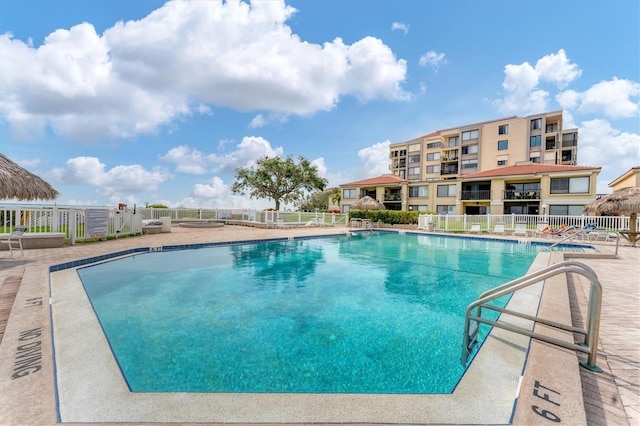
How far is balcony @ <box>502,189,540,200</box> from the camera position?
25.4 metres

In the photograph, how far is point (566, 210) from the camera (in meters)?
23.5

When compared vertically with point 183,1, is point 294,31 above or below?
above

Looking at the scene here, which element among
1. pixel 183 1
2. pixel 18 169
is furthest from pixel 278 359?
pixel 183 1

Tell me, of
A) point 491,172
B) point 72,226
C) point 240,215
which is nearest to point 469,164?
point 491,172

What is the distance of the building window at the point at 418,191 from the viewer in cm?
3144

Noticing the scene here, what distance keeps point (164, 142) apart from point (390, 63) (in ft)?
64.6

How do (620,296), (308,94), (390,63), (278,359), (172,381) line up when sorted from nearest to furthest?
(172,381)
(278,359)
(620,296)
(390,63)
(308,94)

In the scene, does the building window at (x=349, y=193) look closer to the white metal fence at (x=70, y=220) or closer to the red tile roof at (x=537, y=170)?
the red tile roof at (x=537, y=170)

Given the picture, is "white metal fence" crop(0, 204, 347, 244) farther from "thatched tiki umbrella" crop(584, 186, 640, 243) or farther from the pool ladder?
"thatched tiki umbrella" crop(584, 186, 640, 243)

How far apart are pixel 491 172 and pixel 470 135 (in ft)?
48.3

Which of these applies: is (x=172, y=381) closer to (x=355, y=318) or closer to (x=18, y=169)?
(x=355, y=318)

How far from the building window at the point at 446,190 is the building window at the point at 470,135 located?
14.5 metres

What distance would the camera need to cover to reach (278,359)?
3.52 metres

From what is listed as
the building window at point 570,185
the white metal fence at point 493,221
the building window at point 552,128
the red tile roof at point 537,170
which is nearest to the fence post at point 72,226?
the white metal fence at point 493,221
